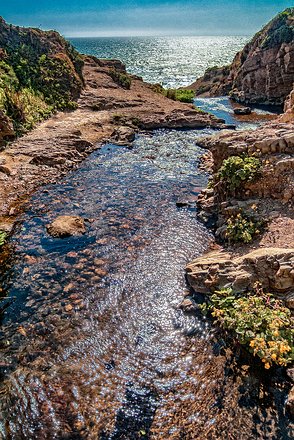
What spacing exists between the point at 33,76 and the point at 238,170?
122 ft

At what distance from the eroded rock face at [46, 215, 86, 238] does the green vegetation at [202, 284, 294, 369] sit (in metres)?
8.70

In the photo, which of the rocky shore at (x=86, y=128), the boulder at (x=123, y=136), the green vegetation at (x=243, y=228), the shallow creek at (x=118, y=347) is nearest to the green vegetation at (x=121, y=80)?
the rocky shore at (x=86, y=128)

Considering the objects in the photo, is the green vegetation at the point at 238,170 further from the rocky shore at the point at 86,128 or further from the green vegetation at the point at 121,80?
the green vegetation at the point at 121,80

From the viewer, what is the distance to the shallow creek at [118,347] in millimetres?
7691

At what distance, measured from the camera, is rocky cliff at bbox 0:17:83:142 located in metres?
31.6

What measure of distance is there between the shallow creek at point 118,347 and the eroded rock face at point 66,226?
0.46m

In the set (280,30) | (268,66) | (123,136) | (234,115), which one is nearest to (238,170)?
(123,136)

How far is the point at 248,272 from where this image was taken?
1091cm

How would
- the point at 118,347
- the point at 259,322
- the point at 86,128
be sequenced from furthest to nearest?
the point at 86,128 < the point at 118,347 < the point at 259,322

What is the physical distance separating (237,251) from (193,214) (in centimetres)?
558

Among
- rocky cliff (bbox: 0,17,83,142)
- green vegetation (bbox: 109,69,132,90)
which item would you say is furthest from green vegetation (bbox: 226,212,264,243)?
green vegetation (bbox: 109,69,132,90)

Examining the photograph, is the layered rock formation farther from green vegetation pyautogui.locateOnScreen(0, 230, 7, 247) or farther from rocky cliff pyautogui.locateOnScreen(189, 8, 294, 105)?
rocky cliff pyautogui.locateOnScreen(189, 8, 294, 105)

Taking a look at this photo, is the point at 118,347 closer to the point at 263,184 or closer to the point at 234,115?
the point at 263,184

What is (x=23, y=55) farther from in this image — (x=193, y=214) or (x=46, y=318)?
(x=46, y=318)
